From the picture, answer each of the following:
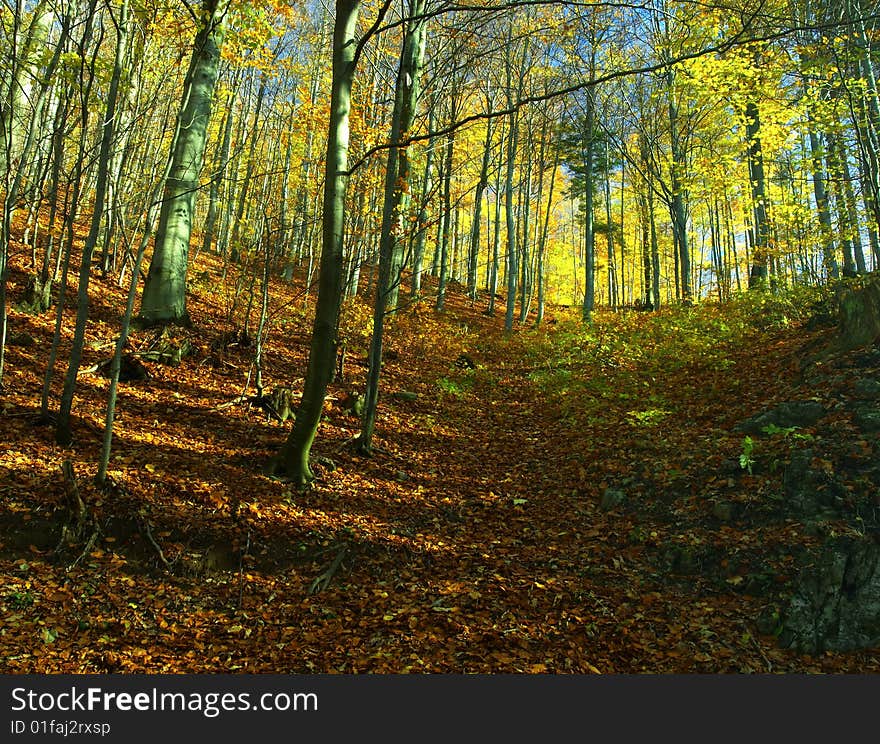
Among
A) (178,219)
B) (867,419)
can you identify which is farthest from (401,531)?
(178,219)

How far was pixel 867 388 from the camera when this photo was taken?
6.06 m

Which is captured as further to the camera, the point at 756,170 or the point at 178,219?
the point at 756,170

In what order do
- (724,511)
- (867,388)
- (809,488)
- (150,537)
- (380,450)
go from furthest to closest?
(380,450), (867,388), (724,511), (809,488), (150,537)

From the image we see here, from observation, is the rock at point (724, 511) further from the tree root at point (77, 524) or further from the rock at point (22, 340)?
the rock at point (22, 340)

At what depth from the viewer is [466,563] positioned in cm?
497

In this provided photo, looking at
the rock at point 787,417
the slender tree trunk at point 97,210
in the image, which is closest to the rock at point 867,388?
the rock at point 787,417

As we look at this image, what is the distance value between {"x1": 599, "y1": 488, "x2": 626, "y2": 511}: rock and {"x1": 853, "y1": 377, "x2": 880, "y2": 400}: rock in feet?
9.89

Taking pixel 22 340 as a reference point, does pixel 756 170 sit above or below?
above

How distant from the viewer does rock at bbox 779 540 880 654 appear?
3777 millimetres

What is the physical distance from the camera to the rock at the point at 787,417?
20.0 feet

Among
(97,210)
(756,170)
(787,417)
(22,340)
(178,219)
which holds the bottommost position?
(787,417)

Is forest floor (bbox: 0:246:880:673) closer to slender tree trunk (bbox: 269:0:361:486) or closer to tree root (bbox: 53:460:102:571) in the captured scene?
tree root (bbox: 53:460:102:571)

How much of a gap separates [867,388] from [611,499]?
3.26 meters

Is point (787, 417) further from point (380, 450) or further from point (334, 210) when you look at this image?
point (334, 210)
